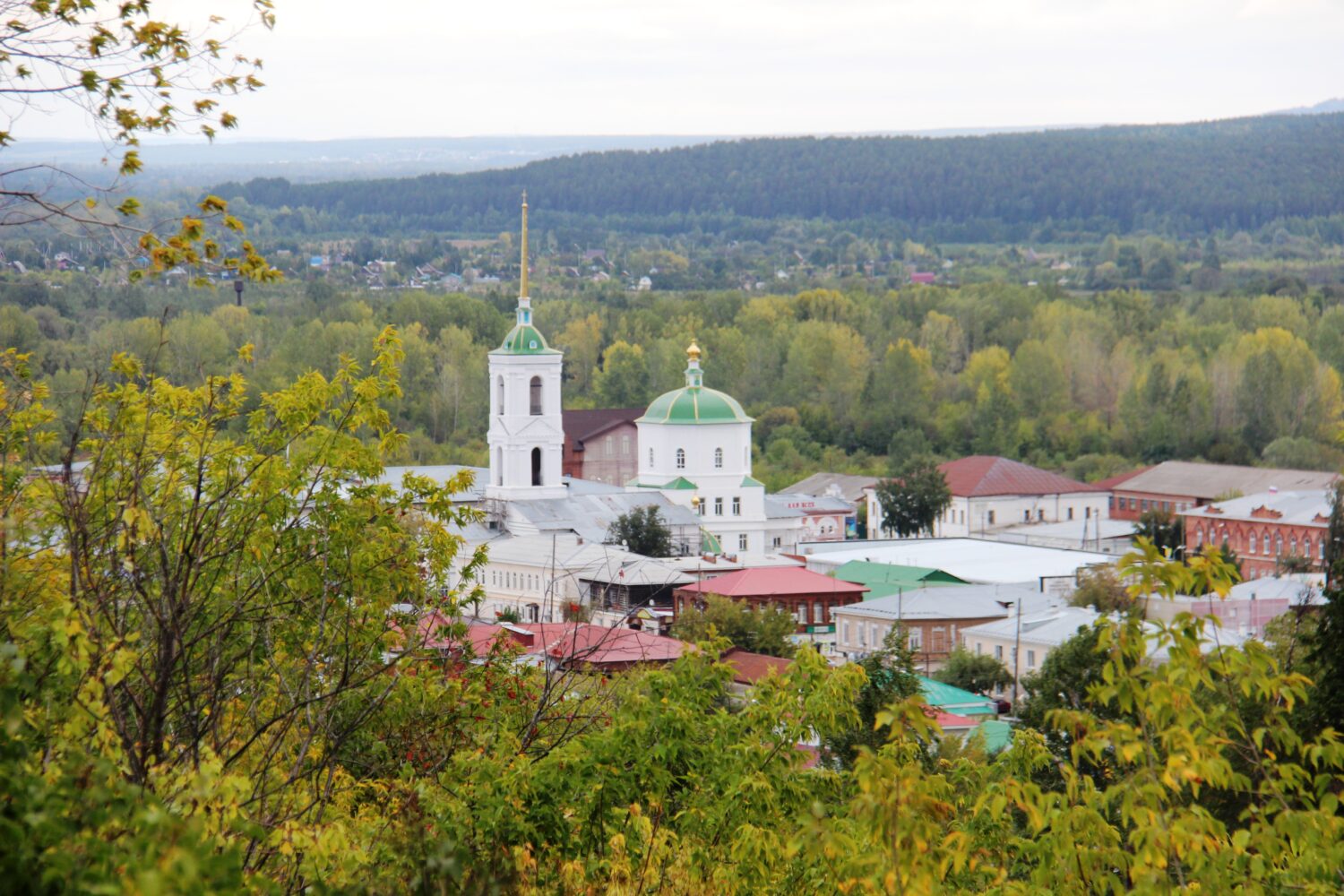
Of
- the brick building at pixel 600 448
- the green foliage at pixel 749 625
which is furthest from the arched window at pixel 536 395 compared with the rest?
the green foliage at pixel 749 625

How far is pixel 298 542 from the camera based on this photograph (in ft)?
33.9

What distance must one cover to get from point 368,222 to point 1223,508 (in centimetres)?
12044

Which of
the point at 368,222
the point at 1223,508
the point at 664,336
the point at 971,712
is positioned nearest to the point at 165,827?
the point at 971,712

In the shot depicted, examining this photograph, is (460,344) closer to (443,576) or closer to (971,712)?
(971,712)

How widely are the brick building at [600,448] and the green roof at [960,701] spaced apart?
42743 mm

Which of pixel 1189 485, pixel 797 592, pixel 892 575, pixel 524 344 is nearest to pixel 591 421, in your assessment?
pixel 524 344

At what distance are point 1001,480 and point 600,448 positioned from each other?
1488 cm

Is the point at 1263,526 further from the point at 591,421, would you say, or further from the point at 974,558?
the point at 591,421

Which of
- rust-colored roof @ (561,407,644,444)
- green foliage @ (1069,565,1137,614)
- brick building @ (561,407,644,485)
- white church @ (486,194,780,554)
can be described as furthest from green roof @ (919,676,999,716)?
rust-colored roof @ (561,407,644,444)

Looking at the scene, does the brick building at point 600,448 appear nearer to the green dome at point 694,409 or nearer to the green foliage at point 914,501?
the green foliage at point 914,501

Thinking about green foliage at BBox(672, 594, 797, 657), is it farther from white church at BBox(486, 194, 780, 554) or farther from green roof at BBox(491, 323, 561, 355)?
green roof at BBox(491, 323, 561, 355)

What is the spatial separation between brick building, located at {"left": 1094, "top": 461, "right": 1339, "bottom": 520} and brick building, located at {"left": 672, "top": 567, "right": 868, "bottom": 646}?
89.1ft

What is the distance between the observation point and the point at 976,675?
3566 centimetres

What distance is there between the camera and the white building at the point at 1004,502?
72.4 metres
